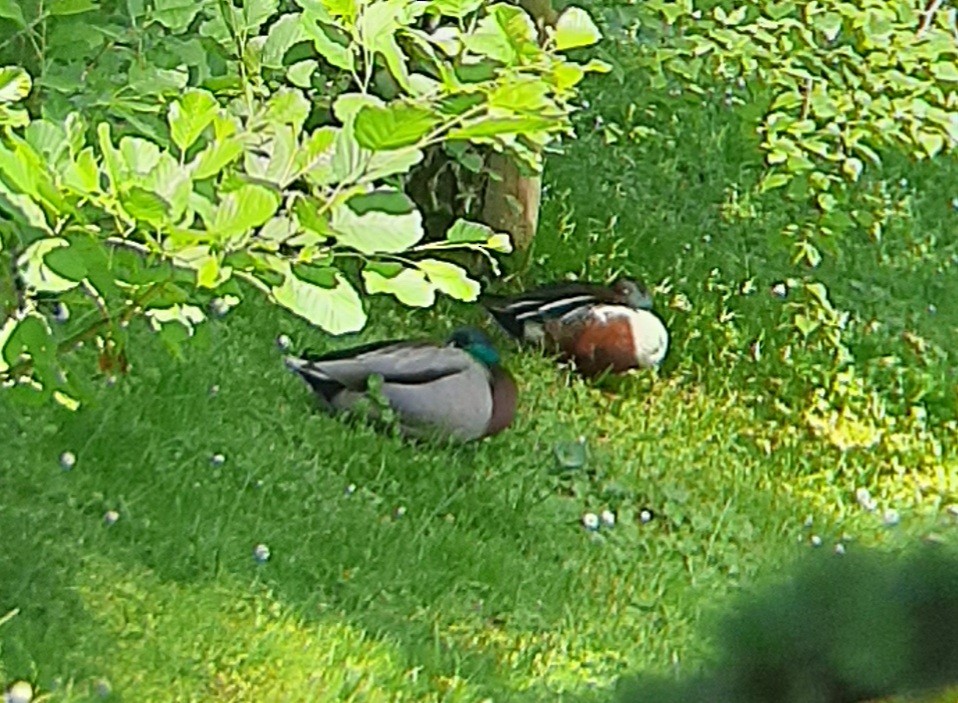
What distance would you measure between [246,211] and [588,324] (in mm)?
3550

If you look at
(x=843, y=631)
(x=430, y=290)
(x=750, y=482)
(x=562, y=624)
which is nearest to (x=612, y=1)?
(x=750, y=482)

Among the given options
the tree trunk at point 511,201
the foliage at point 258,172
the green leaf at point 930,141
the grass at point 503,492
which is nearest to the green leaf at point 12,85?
the foliage at point 258,172

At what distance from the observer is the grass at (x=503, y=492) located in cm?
357

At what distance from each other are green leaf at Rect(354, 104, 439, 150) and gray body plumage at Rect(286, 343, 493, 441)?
2.85 m

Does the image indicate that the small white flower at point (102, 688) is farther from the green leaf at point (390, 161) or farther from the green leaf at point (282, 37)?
the green leaf at point (390, 161)

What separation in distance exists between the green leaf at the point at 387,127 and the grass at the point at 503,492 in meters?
1.49

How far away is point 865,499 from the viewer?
204 inches

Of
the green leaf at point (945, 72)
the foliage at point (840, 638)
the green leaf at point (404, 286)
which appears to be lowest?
the green leaf at point (945, 72)

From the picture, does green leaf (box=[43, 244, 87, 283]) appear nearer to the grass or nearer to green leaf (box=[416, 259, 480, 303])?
green leaf (box=[416, 259, 480, 303])

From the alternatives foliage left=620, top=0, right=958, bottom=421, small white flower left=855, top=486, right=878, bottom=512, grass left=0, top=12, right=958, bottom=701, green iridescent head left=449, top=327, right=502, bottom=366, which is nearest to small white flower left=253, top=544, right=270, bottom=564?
grass left=0, top=12, right=958, bottom=701

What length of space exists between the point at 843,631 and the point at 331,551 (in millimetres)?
2942

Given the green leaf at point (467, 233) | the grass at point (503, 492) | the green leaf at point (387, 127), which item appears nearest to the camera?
the green leaf at point (387, 127)

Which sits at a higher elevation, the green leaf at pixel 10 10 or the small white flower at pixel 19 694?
the green leaf at pixel 10 10

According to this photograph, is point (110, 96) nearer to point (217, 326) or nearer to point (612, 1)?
point (217, 326)
